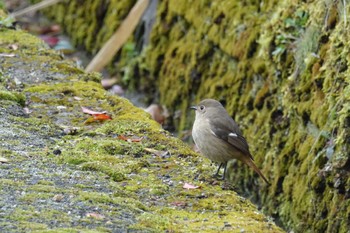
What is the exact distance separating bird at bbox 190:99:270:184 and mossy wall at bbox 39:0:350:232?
615 millimetres

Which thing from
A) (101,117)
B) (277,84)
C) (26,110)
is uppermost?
(277,84)

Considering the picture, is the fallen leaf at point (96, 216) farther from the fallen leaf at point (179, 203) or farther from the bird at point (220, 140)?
the bird at point (220, 140)

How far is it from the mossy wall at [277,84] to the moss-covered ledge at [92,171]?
1163 mm

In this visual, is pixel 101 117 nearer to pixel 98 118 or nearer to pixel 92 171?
pixel 98 118

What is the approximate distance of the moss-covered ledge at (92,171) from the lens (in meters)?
4.41

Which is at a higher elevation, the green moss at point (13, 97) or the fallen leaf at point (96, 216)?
the fallen leaf at point (96, 216)

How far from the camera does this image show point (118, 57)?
1105cm

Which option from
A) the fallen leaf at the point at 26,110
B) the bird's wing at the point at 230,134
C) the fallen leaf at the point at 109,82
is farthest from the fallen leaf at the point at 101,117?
the fallen leaf at the point at 109,82

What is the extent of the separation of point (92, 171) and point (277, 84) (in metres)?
2.98

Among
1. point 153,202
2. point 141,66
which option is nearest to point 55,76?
point 153,202

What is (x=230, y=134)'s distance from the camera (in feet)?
20.8

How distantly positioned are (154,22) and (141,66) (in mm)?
547

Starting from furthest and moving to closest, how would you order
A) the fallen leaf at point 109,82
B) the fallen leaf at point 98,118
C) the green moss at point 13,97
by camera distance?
the fallen leaf at point 109,82, the green moss at point 13,97, the fallen leaf at point 98,118

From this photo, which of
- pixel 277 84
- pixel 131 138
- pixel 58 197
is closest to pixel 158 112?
pixel 277 84
